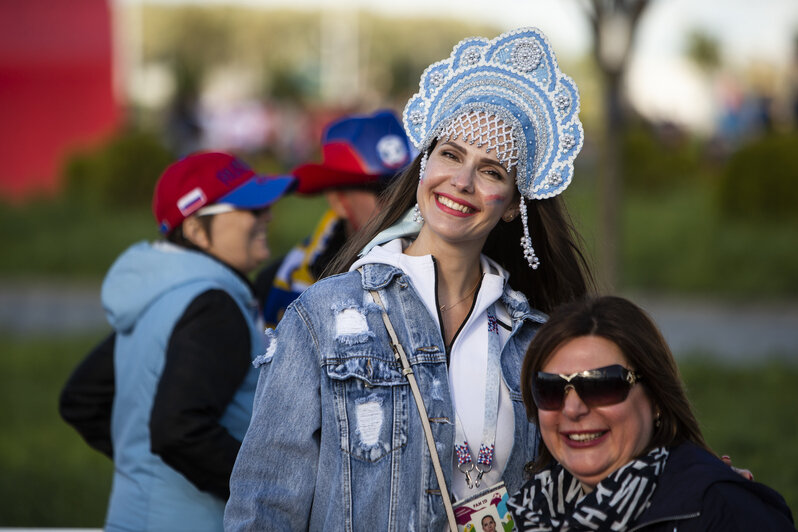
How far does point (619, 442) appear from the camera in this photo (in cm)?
226

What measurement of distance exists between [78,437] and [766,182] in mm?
10128

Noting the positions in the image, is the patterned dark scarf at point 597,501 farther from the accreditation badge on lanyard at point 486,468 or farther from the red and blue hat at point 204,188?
the red and blue hat at point 204,188

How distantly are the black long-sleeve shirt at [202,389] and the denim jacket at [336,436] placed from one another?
0.79 meters

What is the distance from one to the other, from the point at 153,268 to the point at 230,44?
3075 inches


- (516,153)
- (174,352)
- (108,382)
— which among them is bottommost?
(108,382)

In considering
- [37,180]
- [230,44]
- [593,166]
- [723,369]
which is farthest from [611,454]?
[230,44]

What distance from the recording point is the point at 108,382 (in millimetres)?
3865

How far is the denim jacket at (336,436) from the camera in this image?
2.50 m

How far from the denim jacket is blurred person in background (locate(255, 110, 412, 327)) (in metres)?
1.94

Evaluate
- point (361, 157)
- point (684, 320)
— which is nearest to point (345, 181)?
point (361, 157)

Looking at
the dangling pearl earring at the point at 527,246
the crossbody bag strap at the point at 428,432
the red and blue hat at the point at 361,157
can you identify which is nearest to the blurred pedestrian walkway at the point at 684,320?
the red and blue hat at the point at 361,157

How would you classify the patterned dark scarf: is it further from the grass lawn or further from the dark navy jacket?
the grass lawn

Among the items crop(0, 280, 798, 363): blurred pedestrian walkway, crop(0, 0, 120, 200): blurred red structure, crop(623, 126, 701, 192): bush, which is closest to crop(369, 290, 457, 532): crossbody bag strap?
crop(0, 280, 798, 363): blurred pedestrian walkway

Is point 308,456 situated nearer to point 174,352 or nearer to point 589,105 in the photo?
point 174,352
